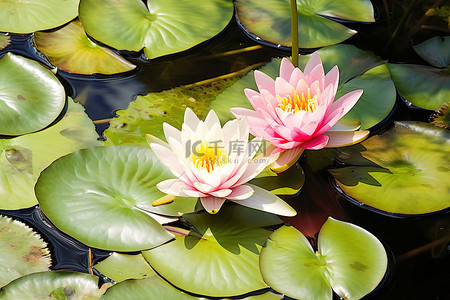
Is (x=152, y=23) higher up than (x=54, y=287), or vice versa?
(x=152, y=23)

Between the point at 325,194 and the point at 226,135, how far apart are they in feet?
1.86

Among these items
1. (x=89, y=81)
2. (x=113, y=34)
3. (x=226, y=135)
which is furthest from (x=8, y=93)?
(x=226, y=135)

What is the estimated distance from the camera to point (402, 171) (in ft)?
7.49

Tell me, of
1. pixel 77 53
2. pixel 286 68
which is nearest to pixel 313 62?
pixel 286 68

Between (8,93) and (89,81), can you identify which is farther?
(89,81)

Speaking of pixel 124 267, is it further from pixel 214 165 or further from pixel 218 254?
pixel 214 165

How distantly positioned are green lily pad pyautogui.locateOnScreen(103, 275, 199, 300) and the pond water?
0.71ft

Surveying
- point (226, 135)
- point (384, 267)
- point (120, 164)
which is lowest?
point (384, 267)

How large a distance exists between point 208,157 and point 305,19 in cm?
135

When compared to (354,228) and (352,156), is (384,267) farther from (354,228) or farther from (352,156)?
(352,156)

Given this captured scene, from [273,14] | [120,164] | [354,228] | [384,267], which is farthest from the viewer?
[273,14]

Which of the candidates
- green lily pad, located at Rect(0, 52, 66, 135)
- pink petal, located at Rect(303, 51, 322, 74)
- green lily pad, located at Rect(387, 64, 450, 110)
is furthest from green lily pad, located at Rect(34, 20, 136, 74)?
green lily pad, located at Rect(387, 64, 450, 110)

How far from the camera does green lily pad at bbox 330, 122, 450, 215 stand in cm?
217

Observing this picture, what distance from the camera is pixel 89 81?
2.73 metres
